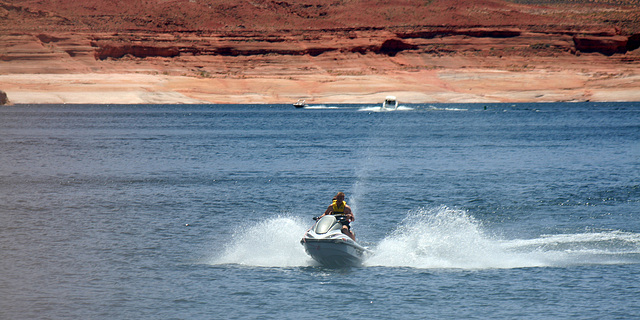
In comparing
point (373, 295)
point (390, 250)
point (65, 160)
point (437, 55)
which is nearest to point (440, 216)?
point (390, 250)

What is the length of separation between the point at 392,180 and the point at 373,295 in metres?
19.9

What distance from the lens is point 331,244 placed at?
1828cm

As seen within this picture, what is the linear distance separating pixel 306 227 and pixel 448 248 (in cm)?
478

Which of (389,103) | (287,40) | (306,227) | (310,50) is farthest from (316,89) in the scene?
(306,227)

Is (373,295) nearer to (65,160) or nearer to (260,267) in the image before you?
(260,267)

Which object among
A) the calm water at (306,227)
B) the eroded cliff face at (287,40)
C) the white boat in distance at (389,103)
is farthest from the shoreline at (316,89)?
the calm water at (306,227)

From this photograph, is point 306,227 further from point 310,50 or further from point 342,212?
point 310,50

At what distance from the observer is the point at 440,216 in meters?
25.4

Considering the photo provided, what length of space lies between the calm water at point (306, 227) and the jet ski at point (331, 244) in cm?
32

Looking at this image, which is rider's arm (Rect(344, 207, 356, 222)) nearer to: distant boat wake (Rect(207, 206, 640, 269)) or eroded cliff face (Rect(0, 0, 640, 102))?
distant boat wake (Rect(207, 206, 640, 269))

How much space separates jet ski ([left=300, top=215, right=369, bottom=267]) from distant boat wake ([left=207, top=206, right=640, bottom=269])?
0.77 metres

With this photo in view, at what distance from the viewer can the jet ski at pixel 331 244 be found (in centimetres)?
1817

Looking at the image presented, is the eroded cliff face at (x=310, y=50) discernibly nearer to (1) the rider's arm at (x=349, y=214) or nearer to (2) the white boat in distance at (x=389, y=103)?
(2) the white boat in distance at (x=389, y=103)

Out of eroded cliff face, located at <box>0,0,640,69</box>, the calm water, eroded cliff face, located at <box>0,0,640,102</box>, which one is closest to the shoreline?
eroded cliff face, located at <box>0,0,640,102</box>
